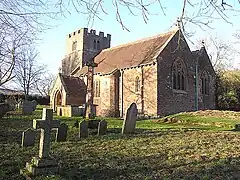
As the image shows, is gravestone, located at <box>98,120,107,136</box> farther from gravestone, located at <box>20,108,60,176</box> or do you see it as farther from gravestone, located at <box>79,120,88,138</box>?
gravestone, located at <box>20,108,60,176</box>

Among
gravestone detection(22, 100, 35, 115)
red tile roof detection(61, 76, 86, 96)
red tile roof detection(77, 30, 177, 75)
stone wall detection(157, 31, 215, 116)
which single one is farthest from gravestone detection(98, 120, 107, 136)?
red tile roof detection(61, 76, 86, 96)

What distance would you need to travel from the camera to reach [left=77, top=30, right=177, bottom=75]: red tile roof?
28.2 meters

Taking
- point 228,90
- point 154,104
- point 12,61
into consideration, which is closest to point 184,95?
point 154,104

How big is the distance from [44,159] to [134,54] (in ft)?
85.0

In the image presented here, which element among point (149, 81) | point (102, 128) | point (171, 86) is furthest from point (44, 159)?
point (171, 86)

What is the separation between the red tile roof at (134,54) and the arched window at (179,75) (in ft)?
7.86

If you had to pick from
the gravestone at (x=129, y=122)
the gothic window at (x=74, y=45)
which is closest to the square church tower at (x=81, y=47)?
the gothic window at (x=74, y=45)

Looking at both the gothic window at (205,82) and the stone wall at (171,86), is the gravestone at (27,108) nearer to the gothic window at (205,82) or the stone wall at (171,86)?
the stone wall at (171,86)

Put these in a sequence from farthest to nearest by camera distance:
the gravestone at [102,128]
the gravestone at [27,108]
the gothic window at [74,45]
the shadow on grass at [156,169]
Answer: the gothic window at [74,45] < the gravestone at [27,108] < the gravestone at [102,128] < the shadow on grass at [156,169]

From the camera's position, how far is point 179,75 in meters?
28.6

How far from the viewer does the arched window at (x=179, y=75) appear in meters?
28.0

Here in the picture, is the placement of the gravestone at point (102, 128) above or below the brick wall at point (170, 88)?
below

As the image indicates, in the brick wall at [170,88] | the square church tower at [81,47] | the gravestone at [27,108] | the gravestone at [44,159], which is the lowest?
the gravestone at [44,159]

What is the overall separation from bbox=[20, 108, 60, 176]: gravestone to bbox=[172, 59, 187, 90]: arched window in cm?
2250
